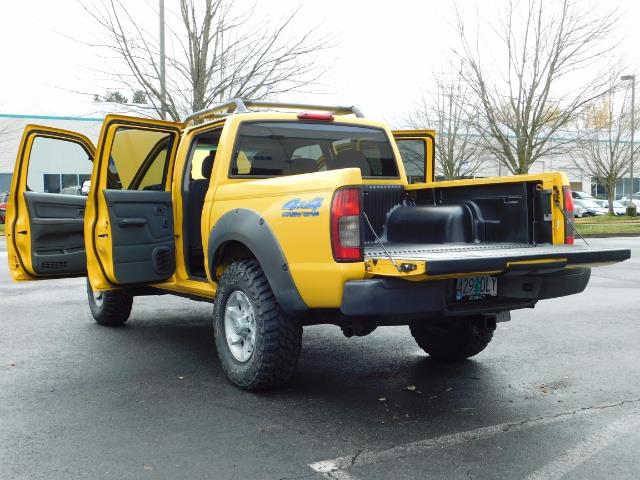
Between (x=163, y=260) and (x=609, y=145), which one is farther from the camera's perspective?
(x=609, y=145)

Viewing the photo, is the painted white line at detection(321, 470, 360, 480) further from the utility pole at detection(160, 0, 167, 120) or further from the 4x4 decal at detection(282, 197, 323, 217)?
the utility pole at detection(160, 0, 167, 120)

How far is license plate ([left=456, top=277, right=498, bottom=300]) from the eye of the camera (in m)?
4.13

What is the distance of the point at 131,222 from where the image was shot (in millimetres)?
5836

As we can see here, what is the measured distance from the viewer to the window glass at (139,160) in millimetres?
6453

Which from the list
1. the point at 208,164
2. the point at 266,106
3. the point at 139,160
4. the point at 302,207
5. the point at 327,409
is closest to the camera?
the point at 302,207

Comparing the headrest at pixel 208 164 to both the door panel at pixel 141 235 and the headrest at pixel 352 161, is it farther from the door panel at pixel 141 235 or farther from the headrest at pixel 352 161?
the headrest at pixel 352 161

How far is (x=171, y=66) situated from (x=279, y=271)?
40.2 feet

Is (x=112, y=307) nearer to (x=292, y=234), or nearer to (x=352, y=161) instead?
(x=352, y=161)

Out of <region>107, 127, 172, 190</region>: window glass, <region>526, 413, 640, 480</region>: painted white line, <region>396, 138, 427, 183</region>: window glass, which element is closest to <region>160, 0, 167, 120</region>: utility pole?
<region>396, 138, 427, 183</region>: window glass

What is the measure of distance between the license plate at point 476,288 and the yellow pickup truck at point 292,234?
0.04ft

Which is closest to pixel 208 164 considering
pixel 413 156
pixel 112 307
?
pixel 112 307

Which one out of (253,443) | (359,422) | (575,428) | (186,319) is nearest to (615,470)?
(575,428)

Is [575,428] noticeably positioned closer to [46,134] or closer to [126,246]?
[126,246]

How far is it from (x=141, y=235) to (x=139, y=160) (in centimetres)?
111
